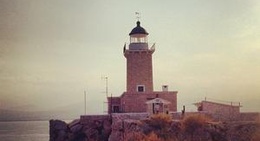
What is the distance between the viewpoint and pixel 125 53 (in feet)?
111

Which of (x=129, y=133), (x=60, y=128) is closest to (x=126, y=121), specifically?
(x=129, y=133)

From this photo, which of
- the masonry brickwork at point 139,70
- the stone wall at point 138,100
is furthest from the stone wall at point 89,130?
the masonry brickwork at point 139,70

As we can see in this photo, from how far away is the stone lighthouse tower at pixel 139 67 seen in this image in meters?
33.1

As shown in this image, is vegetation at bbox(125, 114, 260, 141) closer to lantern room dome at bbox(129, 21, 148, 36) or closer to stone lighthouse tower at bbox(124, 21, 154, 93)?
stone lighthouse tower at bbox(124, 21, 154, 93)

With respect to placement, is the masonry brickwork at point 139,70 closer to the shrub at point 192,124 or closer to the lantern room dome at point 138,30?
the lantern room dome at point 138,30

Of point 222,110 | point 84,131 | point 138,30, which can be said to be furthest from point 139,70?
point 222,110

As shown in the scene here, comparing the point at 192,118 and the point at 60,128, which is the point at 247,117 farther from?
the point at 60,128

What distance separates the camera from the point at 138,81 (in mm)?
33156

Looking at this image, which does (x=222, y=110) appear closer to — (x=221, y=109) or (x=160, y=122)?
(x=221, y=109)

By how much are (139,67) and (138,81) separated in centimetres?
108

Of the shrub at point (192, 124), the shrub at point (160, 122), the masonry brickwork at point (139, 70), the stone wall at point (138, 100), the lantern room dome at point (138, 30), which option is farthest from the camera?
the lantern room dome at point (138, 30)

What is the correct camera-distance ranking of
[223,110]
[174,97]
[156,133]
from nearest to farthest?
[156,133]
[223,110]
[174,97]

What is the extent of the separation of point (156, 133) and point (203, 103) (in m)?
10.7

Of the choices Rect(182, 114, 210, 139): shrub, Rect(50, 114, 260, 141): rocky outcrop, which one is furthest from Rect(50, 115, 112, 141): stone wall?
Rect(182, 114, 210, 139): shrub
